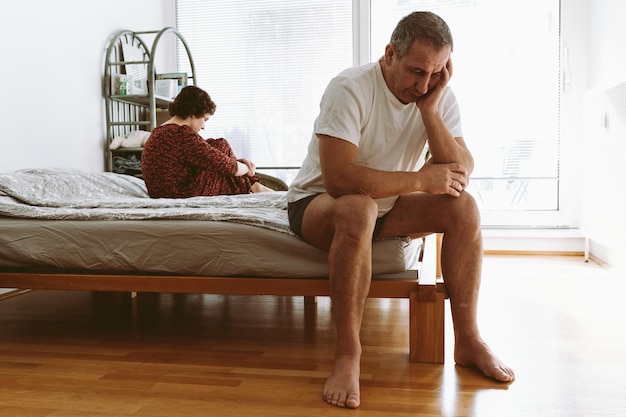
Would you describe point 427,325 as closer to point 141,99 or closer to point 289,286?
point 289,286


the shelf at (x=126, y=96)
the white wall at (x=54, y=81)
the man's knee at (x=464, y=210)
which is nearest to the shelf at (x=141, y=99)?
the shelf at (x=126, y=96)

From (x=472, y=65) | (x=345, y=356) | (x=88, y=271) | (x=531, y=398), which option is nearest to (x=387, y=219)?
(x=345, y=356)

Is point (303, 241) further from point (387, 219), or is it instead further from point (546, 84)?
point (546, 84)

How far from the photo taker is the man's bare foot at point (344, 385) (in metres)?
1.44

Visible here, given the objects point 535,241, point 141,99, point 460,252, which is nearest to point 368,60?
point 141,99

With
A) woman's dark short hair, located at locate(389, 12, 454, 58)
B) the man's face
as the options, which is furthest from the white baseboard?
woman's dark short hair, located at locate(389, 12, 454, 58)

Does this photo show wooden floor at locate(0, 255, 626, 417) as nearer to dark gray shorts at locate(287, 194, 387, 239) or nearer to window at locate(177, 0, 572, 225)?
dark gray shorts at locate(287, 194, 387, 239)

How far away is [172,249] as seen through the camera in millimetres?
1917

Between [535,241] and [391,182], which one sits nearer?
[391,182]

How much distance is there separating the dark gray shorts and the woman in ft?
3.31

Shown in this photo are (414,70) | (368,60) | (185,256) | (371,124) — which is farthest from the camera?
(368,60)

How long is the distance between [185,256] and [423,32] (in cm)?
98

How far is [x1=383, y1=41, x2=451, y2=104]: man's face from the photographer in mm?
1549

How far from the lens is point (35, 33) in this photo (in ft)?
9.69
